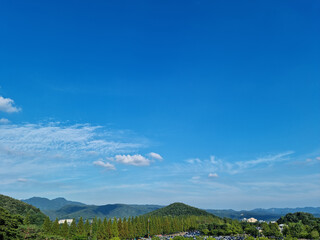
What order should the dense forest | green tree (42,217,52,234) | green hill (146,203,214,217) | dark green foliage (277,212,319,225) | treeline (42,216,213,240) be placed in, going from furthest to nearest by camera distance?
green hill (146,203,214,217)
dark green foliage (277,212,319,225)
treeline (42,216,213,240)
green tree (42,217,52,234)
the dense forest

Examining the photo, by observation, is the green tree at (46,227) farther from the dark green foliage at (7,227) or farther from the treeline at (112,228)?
the dark green foliage at (7,227)

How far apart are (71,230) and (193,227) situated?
2218 inches

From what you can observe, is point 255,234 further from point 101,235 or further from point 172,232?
point 101,235

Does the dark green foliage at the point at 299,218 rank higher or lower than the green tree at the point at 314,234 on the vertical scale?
higher

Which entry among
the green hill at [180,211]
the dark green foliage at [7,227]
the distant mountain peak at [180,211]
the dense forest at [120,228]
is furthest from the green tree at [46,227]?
the distant mountain peak at [180,211]

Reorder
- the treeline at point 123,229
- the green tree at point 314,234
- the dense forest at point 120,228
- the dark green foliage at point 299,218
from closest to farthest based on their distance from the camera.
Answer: the treeline at point 123,229
the dense forest at point 120,228
the green tree at point 314,234
the dark green foliage at point 299,218

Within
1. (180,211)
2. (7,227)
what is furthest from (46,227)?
(180,211)

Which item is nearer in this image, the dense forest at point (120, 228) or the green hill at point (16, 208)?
the dense forest at point (120, 228)

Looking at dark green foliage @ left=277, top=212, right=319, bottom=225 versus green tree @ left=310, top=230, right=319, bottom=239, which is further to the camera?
dark green foliage @ left=277, top=212, right=319, bottom=225

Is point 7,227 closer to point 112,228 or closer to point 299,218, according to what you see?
point 112,228

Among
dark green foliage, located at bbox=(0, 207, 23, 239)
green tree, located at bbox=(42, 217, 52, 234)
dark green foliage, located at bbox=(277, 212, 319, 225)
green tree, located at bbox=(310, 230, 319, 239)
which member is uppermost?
dark green foliage, located at bbox=(0, 207, 23, 239)

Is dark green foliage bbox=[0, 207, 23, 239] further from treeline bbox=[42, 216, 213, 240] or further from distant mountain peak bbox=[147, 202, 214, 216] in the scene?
distant mountain peak bbox=[147, 202, 214, 216]

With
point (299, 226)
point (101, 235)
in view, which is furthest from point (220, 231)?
point (101, 235)

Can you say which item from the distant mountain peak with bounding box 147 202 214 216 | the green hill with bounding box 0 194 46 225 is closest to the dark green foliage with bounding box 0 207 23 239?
the green hill with bounding box 0 194 46 225
